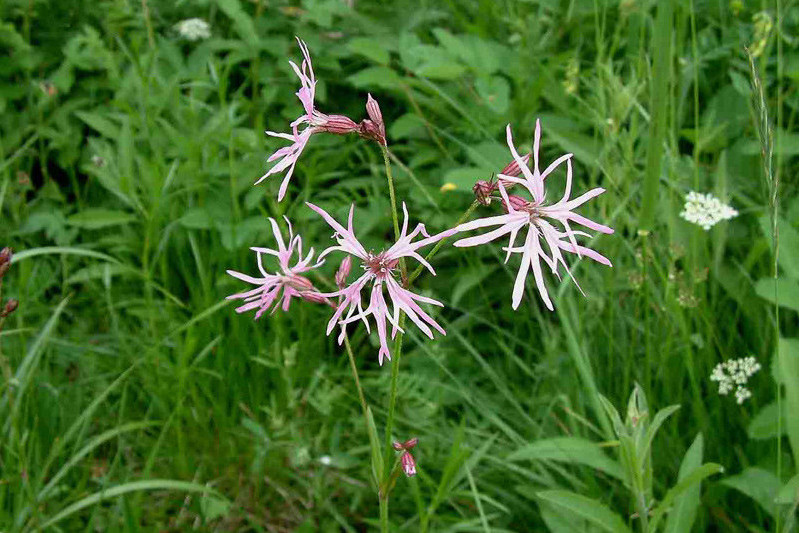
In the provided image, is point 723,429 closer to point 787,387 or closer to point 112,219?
point 787,387

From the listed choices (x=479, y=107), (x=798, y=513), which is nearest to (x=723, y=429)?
(x=798, y=513)

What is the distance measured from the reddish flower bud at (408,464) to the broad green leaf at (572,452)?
449 millimetres

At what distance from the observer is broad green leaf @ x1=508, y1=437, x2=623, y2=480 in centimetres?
151

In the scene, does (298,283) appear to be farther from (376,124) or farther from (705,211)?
(705,211)

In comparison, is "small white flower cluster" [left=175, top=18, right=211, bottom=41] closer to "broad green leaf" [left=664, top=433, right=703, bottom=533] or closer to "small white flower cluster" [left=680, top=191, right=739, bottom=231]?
"small white flower cluster" [left=680, top=191, right=739, bottom=231]

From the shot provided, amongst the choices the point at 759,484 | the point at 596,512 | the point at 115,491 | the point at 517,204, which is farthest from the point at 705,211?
the point at 115,491

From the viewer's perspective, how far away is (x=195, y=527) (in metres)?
1.80

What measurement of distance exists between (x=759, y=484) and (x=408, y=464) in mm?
776

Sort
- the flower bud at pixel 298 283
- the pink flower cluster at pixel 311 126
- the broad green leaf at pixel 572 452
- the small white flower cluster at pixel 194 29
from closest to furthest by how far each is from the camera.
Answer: the pink flower cluster at pixel 311 126, the flower bud at pixel 298 283, the broad green leaf at pixel 572 452, the small white flower cluster at pixel 194 29

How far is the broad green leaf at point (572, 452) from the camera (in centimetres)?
151

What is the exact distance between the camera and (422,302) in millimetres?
1555

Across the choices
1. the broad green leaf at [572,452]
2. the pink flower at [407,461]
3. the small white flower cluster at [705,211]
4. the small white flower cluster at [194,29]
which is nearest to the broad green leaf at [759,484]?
the broad green leaf at [572,452]

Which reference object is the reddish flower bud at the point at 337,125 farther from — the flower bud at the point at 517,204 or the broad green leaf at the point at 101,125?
the broad green leaf at the point at 101,125

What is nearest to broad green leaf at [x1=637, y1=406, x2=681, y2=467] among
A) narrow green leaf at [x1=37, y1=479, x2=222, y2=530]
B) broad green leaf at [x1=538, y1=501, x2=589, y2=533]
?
broad green leaf at [x1=538, y1=501, x2=589, y2=533]
